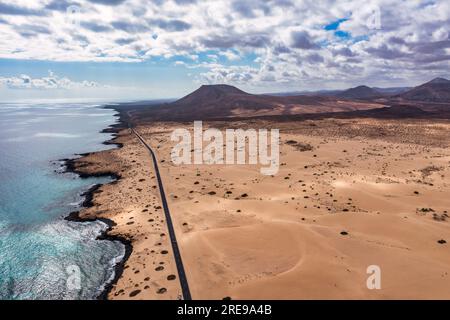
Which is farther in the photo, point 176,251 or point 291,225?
point 291,225

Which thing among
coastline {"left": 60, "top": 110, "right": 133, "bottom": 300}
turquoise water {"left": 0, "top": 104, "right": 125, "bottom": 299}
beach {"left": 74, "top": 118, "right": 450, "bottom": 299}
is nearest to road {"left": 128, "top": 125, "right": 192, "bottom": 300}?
beach {"left": 74, "top": 118, "right": 450, "bottom": 299}

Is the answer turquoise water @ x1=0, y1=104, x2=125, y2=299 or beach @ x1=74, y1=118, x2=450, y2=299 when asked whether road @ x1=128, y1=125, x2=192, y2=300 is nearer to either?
beach @ x1=74, y1=118, x2=450, y2=299

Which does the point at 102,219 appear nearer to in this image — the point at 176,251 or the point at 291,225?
the point at 176,251

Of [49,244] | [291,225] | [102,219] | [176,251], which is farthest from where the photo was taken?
[102,219]

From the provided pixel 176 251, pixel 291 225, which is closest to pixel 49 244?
pixel 176 251

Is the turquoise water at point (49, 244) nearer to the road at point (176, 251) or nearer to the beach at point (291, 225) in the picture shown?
the beach at point (291, 225)

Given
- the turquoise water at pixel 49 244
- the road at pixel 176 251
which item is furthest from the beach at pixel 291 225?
the turquoise water at pixel 49 244

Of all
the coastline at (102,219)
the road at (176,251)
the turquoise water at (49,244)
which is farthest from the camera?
the turquoise water at (49,244)

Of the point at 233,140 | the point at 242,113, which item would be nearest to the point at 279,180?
the point at 233,140
